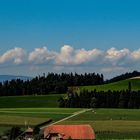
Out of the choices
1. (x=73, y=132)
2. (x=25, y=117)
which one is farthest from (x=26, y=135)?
(x=25, y=117)

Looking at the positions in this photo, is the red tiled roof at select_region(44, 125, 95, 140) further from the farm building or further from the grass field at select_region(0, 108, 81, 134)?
the grass field at select_region(0, 108, 81, 134)

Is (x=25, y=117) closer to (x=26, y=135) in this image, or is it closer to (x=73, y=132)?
(x=73, y=132)

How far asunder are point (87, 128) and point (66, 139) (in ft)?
17.8

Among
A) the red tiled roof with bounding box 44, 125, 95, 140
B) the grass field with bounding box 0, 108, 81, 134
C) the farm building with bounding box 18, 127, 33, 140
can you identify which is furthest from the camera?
the grass field with bounding box 0, 108, 81, 134

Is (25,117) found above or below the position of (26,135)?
above

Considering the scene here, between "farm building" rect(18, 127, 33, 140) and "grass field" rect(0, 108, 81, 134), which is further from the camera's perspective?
"grass field" rect(0, 108, 81, 134)

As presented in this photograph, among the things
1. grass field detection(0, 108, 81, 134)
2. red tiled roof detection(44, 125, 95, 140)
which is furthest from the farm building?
grass field detection(0, 108, 81, 134)

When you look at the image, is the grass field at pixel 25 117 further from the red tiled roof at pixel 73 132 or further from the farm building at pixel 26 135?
the farm building at pixel 26 135

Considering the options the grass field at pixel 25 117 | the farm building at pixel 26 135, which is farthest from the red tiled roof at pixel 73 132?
the grass field at pixel 25 117

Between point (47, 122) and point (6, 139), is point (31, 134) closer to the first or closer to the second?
point (6, 139)

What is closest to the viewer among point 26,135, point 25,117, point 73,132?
point 26,135

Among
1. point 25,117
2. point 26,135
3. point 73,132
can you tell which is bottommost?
point 26,135

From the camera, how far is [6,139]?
82188mm

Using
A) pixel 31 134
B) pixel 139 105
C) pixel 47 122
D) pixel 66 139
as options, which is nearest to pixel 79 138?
pixel 66 139
